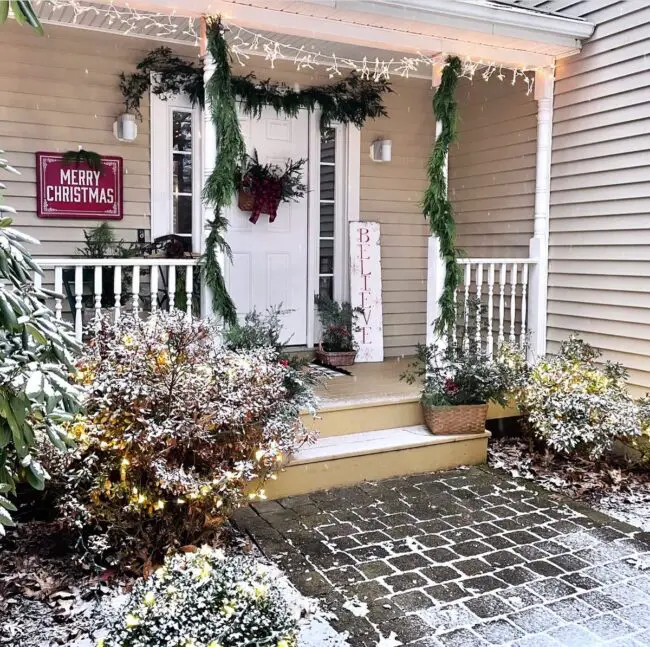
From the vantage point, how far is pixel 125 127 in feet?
17.9

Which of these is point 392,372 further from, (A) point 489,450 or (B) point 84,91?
(B) point 84,91

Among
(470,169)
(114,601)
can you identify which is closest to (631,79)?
(470,169)

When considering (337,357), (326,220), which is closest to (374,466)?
(337,357)

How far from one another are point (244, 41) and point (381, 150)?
168cm

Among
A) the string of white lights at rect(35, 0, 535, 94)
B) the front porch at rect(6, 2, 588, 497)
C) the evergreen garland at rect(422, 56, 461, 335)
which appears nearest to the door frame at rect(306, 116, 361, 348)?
the front porch at rect(6, 2, 588, 497)

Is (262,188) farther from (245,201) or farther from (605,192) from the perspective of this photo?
(605,192)

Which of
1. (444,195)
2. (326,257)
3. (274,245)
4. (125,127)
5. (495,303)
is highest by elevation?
(125,127)

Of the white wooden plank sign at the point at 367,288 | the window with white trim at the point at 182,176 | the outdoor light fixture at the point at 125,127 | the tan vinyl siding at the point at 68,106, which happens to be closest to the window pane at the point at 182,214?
the window with white trim at the point at 182,176

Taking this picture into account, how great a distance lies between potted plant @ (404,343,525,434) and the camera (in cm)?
494

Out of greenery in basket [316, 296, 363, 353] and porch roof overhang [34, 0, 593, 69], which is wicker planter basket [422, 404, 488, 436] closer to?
greenery in basket [316, 296, 363, 353]

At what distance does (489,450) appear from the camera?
17.6 feet

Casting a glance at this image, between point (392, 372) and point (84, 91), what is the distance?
3440 millimetres

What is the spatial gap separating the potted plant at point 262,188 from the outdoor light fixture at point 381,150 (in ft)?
2.94

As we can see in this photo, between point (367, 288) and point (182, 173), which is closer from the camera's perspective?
point (182, 173)
